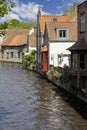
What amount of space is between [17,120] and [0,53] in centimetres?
8167

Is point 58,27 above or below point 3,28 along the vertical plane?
above

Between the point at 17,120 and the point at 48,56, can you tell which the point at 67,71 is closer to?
the point at 17,120

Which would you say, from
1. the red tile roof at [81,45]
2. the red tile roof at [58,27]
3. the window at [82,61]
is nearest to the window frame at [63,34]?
the red tile roof at [58,27]

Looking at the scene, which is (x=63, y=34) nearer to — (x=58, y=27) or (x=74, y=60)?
(x=58, y=27)

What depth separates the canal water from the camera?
2231 cm

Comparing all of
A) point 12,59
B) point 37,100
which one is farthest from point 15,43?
point 37,100

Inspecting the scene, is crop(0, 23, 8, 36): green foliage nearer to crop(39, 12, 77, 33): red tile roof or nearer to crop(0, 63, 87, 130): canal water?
crop(0, 63, 87, 130): canal water

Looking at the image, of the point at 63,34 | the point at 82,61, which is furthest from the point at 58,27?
the point at 82,61

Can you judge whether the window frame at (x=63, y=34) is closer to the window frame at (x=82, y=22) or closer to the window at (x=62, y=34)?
the window at (x=62, y=34)

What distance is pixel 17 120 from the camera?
2356 cm

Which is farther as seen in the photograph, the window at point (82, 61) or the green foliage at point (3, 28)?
the window at point (82, 61)

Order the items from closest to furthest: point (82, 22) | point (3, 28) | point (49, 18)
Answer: point (3, 28) < point (82, 22) < point (49, 18)

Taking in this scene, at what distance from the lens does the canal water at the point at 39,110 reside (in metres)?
22.3

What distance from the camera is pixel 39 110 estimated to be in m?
27.1
